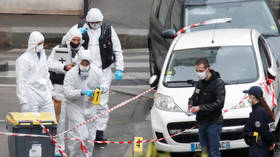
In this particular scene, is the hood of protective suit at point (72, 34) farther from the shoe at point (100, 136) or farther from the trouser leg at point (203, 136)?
the trouser leg at point (203, 136)

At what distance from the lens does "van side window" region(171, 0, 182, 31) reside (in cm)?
1265

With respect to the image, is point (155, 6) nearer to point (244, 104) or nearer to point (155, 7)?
point (155, 7)

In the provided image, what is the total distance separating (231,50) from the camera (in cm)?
1047

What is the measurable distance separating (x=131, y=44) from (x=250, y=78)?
9.36m

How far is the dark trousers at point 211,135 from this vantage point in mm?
8648

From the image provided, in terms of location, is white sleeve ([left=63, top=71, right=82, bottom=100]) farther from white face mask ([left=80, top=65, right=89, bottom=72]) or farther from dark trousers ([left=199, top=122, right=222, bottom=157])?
dark trousers ([left=199, top=122, right=222, bottom=157])

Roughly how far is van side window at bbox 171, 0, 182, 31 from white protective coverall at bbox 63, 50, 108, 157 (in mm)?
3472

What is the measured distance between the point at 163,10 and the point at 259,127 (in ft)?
20.1

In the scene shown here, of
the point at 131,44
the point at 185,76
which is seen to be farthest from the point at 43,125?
the point at 131,44

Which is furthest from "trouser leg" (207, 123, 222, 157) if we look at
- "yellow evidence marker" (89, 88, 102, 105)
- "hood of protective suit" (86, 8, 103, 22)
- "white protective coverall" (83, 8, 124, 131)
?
"hood of protective suit" (86, 8, 103, 22)

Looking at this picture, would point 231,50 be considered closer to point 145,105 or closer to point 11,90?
point 145,105

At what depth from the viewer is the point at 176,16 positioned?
42.4ft

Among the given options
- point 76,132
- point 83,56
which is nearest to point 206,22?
point 83,56

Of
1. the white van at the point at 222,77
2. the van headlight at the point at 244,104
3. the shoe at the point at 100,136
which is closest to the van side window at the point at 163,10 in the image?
the white van at the point at 222,77
